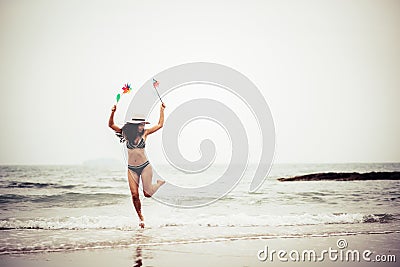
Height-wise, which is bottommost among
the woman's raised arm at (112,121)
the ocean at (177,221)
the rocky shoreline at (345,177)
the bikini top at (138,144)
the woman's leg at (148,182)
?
the ocean at (177,221)

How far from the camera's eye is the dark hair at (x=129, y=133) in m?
8.50

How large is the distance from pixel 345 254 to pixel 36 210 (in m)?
11.1

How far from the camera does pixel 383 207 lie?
1365 cm

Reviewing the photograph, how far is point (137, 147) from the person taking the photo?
28.5 feet

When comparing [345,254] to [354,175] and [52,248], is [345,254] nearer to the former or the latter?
[52,248]

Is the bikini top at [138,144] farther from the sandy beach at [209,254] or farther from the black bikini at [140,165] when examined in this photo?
the sandy beach at [209,254]

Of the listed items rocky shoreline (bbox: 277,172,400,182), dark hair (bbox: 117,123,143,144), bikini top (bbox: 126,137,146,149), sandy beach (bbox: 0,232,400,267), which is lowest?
sandy beach (bbox: 0,232,400,267)

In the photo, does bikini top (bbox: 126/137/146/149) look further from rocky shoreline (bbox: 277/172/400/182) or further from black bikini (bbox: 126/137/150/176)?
rocky shoreline (bbox: 277/172/400/182)

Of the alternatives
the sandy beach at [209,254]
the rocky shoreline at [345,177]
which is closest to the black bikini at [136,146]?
the sandy beach at [209,254]

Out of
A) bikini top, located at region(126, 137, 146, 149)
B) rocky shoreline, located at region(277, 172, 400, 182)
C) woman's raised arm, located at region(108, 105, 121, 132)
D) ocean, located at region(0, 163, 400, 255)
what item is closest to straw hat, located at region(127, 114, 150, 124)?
woman's raised arm, located at region(108, 105, 121, 132)

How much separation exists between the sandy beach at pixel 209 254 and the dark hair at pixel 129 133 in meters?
2.44

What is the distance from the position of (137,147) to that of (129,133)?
0.39 meters

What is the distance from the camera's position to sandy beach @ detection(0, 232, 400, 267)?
6.20 meters

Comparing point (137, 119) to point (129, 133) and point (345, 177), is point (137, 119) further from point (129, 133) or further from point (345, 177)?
point (345, 177)
